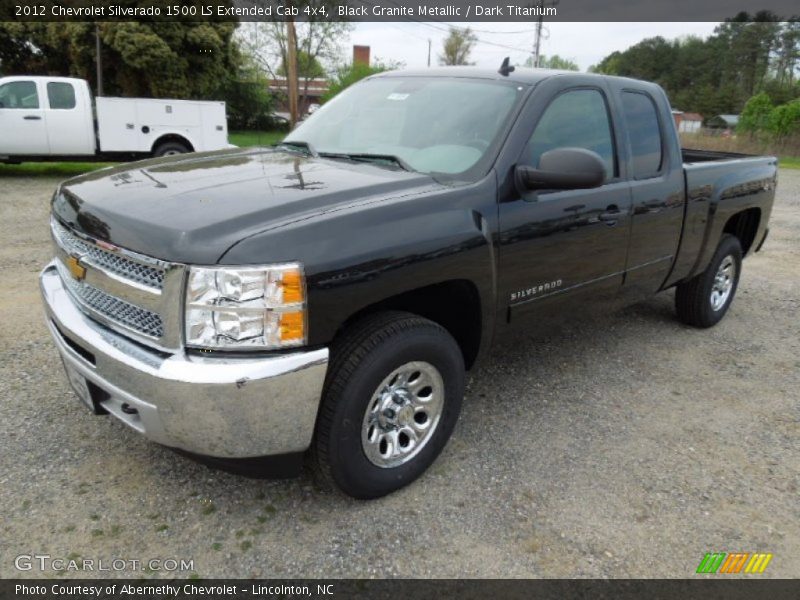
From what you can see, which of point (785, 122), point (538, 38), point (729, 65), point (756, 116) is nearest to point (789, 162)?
point (785, 122)

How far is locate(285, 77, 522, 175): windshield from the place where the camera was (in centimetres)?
310

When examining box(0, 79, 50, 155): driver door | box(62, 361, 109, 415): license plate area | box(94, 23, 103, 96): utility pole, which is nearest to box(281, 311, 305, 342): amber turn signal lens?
box(62, 361, 109, 415): license plate area

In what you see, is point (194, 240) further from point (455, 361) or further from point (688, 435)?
point (688, 435)

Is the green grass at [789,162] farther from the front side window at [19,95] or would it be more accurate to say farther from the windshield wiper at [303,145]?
the windshield wiper at [303,145]

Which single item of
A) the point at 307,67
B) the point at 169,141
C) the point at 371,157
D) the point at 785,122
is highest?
the point at 307,67

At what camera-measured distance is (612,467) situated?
3094 millimetres

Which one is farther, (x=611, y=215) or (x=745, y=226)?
(x=745, y=226)

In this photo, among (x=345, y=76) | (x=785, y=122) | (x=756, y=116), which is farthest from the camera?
(x=345, y=76)

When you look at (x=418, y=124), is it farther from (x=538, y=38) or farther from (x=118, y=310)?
(x=538, y=38)

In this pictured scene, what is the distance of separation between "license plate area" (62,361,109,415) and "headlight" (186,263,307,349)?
0.60m

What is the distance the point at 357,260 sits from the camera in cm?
234

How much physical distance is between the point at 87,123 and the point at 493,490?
497 inches

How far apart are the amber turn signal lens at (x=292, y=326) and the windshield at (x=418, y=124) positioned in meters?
1.18

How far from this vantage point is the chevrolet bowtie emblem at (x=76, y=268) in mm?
2570
